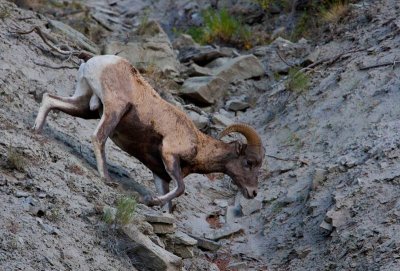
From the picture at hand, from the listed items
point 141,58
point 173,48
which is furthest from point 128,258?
point 173,48

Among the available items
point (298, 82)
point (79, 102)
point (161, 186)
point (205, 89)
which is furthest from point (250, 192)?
point (205, 89)

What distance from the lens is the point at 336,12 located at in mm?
16203

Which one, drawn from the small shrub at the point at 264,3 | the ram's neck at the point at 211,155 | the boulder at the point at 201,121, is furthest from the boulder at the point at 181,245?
the small shrub at the point at 264,3

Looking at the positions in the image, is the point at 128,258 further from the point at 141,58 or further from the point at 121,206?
the point at 141,58

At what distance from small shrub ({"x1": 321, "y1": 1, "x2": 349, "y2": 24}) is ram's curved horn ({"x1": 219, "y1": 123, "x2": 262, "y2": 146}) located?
592 centimetres

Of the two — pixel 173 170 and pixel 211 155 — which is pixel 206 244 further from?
pixel 211 155

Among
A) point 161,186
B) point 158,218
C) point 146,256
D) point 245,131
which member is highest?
point 146,256

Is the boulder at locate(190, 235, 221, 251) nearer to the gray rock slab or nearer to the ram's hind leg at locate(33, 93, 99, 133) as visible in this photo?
the gray rock slab

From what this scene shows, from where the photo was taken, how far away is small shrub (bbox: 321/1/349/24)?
16.1 m

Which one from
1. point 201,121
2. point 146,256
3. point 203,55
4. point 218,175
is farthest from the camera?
point 203,55

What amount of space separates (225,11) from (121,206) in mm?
11192

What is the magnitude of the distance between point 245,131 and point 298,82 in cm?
339

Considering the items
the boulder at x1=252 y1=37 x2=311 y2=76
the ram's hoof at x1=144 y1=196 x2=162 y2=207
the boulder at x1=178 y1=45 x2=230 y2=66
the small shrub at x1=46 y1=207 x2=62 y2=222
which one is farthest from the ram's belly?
the boulder at x1=178 y1=45 x2=230 y2=66

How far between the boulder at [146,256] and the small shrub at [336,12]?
9.20m
